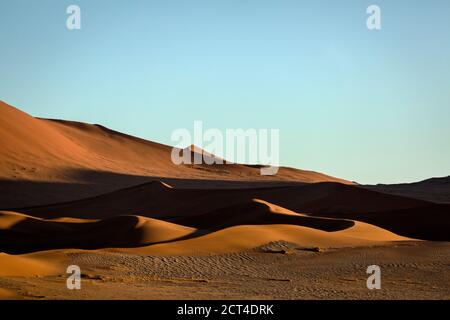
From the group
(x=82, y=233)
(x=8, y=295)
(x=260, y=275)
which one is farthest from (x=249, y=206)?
(x=8, y=295)

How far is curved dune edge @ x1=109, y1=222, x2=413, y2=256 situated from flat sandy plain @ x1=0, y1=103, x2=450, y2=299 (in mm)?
34

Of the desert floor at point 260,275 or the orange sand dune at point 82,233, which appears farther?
the orange sand dune at point 82,233

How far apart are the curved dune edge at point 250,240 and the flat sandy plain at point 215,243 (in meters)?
0.03

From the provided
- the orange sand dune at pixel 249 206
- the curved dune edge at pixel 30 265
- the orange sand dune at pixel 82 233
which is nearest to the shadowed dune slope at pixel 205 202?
the orange sand dune at pixel 249 206

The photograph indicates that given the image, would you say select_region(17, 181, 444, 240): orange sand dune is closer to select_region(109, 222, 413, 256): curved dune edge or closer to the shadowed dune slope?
the shadowed dune slope

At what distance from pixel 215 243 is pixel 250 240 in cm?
114

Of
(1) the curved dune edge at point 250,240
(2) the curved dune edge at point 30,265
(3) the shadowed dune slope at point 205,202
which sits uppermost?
(2) the curved dune edge at point 30,265

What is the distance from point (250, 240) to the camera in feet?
67.0

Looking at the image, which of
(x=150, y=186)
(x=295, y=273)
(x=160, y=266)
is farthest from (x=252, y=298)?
(x=150, y=186)

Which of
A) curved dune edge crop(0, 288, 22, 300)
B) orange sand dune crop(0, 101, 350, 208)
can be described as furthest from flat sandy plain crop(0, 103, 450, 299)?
orange sand dune crop(0, 101, 350, 208)

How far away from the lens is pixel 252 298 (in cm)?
1202

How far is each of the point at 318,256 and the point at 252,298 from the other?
6749 mm

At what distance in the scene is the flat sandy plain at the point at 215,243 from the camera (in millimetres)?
13463

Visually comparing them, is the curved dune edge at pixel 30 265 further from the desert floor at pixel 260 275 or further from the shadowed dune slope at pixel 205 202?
the shadowed dune slope at pixel 205 202
